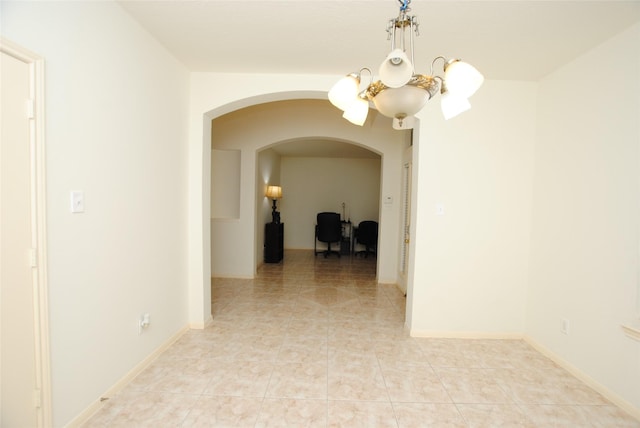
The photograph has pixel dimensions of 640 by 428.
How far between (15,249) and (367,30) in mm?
2347

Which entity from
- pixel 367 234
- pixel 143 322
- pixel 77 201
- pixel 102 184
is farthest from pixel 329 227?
pixel 77 201

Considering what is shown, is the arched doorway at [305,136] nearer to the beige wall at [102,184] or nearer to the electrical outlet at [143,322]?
the beige wall at [102,184]

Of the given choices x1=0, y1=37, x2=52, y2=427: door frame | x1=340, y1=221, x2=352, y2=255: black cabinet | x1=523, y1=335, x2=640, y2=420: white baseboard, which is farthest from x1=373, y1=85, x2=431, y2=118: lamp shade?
x1=340, y1=221, x2=352, y2=255: black cabinet

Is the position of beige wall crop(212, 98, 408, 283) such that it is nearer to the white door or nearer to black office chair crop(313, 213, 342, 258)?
black office chair crop(313, 213, 342, 258)

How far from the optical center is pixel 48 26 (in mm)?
1457

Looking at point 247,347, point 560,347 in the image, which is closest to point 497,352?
point 560,347

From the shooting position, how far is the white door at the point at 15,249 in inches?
50.6

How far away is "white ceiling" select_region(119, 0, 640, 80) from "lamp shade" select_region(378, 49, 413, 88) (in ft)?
3.35

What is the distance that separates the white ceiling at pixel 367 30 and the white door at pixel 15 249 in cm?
98

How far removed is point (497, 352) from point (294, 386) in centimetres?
186

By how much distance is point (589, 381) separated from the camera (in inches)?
86.5

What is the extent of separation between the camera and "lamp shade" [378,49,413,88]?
1.05 meters

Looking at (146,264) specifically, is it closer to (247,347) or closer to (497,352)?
(247,347)

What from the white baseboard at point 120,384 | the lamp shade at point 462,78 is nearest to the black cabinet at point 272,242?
the white baseboard at point 120,384
